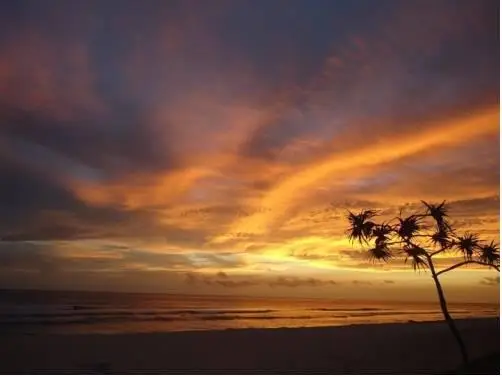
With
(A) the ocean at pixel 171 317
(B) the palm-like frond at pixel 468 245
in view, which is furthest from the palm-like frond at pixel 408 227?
(A) the ocean at pixel 171 317

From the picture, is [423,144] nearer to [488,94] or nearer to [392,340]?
[488,94]

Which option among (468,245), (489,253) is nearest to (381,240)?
(468,245)

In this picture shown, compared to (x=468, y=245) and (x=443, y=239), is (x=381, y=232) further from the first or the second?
(x=468, y=245)

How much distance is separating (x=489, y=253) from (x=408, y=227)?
110 centimetres

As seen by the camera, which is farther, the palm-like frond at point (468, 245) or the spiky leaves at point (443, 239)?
the spiky leaves at point (443, 239)

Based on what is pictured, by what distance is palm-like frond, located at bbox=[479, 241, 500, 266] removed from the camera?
655cm

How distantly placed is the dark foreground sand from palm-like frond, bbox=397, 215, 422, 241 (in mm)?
1694

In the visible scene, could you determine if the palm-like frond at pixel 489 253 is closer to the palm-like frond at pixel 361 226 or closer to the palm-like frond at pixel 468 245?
the palm-like frond at pixel 468 245

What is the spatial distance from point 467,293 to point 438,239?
233 centimetres

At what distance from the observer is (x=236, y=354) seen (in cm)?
765

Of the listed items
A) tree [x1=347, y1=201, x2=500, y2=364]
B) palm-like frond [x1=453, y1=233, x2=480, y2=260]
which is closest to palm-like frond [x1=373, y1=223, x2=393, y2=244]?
tree [x1=347, y1=201, x2=500, y2=364]

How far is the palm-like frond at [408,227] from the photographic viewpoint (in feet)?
21.7

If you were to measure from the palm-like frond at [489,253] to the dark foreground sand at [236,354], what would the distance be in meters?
1.20

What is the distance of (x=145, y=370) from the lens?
20.9ft
